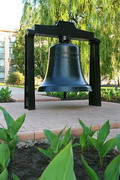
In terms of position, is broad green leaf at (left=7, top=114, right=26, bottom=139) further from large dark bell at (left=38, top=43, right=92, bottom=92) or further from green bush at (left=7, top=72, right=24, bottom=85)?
green bush at (left=7, top=72, right=24, bottom=85)

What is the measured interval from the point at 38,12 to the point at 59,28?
16.1ft

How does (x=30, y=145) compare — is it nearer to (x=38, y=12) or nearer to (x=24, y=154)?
(x=24, y=154)

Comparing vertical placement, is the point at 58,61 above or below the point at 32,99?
above

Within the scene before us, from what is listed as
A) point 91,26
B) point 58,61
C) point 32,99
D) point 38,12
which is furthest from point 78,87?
point 38,12

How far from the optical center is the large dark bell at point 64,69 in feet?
17.0

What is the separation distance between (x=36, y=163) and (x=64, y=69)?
133 inches

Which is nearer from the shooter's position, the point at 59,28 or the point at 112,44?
the point at 59,28

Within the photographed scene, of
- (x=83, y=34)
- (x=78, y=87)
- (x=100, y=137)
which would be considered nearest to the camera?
(x=100, y=137)

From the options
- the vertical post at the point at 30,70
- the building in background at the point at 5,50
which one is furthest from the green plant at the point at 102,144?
the building in background at the point at 5,50

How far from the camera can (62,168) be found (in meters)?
0.74

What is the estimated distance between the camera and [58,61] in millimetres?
5359

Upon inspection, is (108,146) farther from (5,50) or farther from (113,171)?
(5,50)

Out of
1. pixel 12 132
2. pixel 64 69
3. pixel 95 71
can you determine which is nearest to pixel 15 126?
pixel 12 132

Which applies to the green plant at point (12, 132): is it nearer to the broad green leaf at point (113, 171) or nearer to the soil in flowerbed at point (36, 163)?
the soil in flowerbed at point (36, 163)
